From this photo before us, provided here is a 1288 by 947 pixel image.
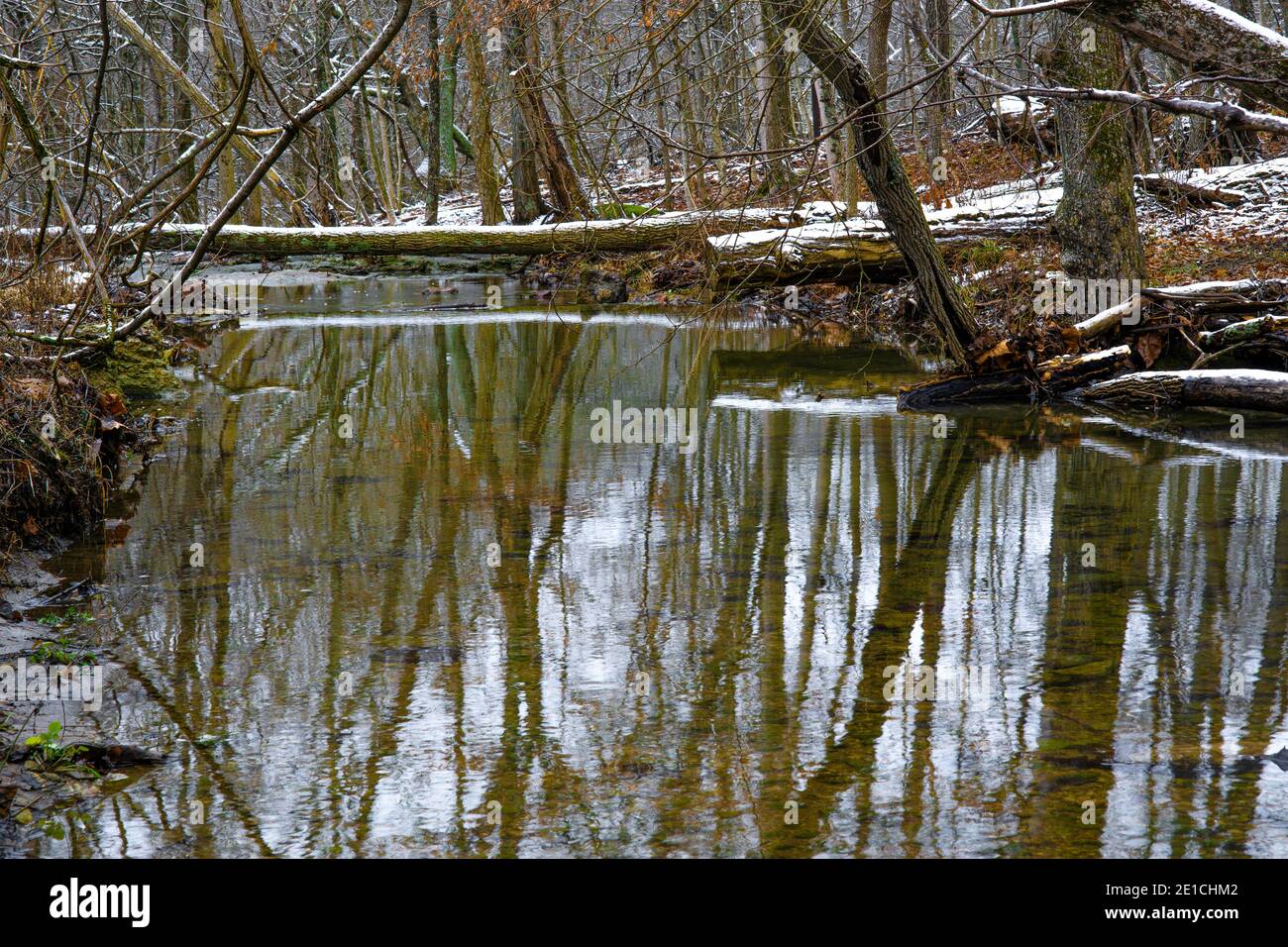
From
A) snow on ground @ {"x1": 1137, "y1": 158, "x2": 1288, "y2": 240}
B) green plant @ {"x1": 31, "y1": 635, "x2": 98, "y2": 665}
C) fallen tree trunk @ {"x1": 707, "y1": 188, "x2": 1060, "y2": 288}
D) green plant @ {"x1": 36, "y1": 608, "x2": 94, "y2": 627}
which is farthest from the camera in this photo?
fallen tree trunk @ {"x1": 707, "y1": 188, "x2": 1060, "y2": 288}

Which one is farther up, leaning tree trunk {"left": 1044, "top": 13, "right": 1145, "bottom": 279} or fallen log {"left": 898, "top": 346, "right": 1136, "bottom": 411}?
leaning tree trunk {"left": 1044, "top": 13, "right": 1145, "bottom": 279}

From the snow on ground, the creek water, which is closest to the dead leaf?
the creek water

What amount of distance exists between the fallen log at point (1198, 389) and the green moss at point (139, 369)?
8.62 metres

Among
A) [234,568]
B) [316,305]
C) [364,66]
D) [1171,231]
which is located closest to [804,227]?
[1171,231]

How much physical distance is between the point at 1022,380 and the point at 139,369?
27.3ft

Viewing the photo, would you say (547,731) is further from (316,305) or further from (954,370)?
(316,305)

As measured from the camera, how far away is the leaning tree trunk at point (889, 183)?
8.70 m

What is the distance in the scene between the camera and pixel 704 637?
5461 mm

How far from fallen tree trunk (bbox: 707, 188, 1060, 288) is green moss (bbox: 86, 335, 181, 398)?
6.69 metres

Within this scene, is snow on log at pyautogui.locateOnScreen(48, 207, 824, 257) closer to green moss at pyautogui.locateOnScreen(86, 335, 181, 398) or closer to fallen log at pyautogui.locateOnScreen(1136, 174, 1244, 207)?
fallen log at pyautogui.locateOnScreen(1136, 174, 1244, 207)

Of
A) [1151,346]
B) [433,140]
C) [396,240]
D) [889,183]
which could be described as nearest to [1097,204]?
[1151,346]

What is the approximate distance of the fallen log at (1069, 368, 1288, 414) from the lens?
32.3 feet
